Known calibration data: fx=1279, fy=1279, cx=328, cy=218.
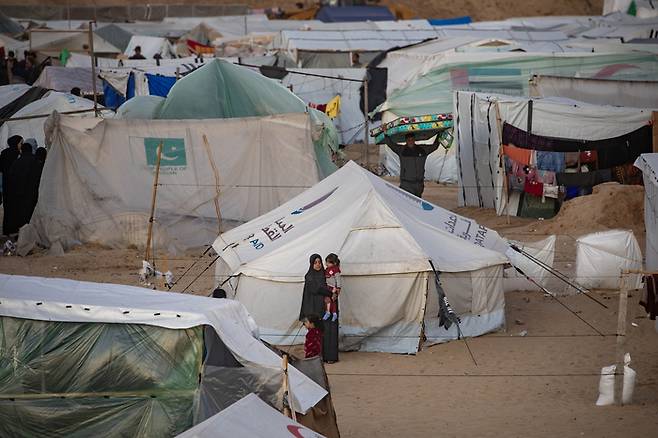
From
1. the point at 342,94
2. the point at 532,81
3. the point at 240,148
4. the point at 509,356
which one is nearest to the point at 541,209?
the point at 532,81

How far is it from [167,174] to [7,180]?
2491 millimetres

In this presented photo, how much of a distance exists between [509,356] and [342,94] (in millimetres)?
A: 17239

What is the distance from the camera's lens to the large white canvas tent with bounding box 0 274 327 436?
8.41m

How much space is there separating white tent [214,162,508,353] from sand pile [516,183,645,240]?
4.35 m

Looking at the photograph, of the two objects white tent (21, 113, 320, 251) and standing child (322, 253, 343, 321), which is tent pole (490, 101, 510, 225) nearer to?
white tent (21, 113, 320, 251)

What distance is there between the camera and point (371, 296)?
13.6 meters

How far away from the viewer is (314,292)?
42.3 ft

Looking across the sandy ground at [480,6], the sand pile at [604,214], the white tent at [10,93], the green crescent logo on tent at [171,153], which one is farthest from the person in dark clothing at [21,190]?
the sandy ground at [480,6]

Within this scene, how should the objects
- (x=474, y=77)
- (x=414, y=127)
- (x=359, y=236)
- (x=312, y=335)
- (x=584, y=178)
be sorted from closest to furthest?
(x=312, y=335) < (x=359, y=236) < (x=414, y=127) < (x=584, y=178) < (x=474, y=77)

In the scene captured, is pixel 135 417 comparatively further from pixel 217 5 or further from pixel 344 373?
pixel 217 5

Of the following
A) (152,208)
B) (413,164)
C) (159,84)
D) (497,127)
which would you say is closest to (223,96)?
(413,164)

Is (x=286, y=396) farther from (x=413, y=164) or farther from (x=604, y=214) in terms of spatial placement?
(x=604, y=214)

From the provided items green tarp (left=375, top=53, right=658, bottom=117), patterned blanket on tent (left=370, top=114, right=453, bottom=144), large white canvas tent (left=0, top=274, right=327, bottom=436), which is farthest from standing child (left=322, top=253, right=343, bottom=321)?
green tarp (left=375, top=53, right=658, bottom=117)

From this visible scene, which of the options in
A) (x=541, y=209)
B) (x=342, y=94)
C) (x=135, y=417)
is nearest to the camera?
(x=135, y=417)
